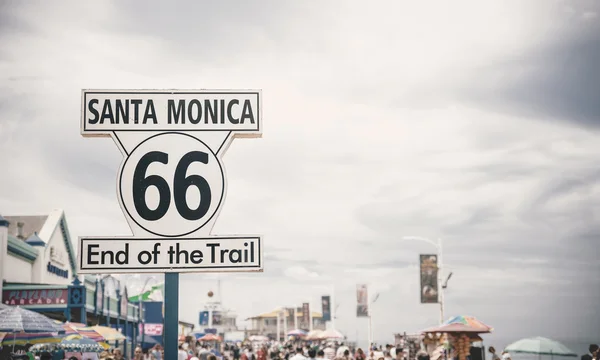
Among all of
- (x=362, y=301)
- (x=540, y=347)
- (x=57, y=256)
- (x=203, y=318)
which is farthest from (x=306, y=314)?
(x=540, y=347)

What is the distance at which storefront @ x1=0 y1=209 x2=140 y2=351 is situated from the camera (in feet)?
88.8

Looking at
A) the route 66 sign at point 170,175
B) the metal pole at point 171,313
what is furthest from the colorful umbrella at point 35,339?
the route 66 sign at point 170,175

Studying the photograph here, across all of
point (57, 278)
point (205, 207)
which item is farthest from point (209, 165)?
point (57, 278)

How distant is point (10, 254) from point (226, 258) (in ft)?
90.0

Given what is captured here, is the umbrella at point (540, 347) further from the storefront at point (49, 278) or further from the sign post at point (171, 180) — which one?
the sign post at point (171, 180)

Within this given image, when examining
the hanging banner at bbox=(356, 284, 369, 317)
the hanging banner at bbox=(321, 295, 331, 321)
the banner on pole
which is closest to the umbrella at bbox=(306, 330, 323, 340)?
the hanging banner at bbox=(356, 284, 369, 317)

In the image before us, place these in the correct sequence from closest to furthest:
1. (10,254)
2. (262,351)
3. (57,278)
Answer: (262,351), (10,254), (57,278)

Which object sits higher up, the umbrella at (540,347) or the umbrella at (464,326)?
the umbrella at (464,326)

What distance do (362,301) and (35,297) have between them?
34.2 meters

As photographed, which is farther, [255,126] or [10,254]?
[10,254]

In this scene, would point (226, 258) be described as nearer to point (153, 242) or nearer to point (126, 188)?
point (153, 242)

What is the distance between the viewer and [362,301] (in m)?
57.2

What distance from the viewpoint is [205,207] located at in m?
4.15

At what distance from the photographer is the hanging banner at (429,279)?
124ft
